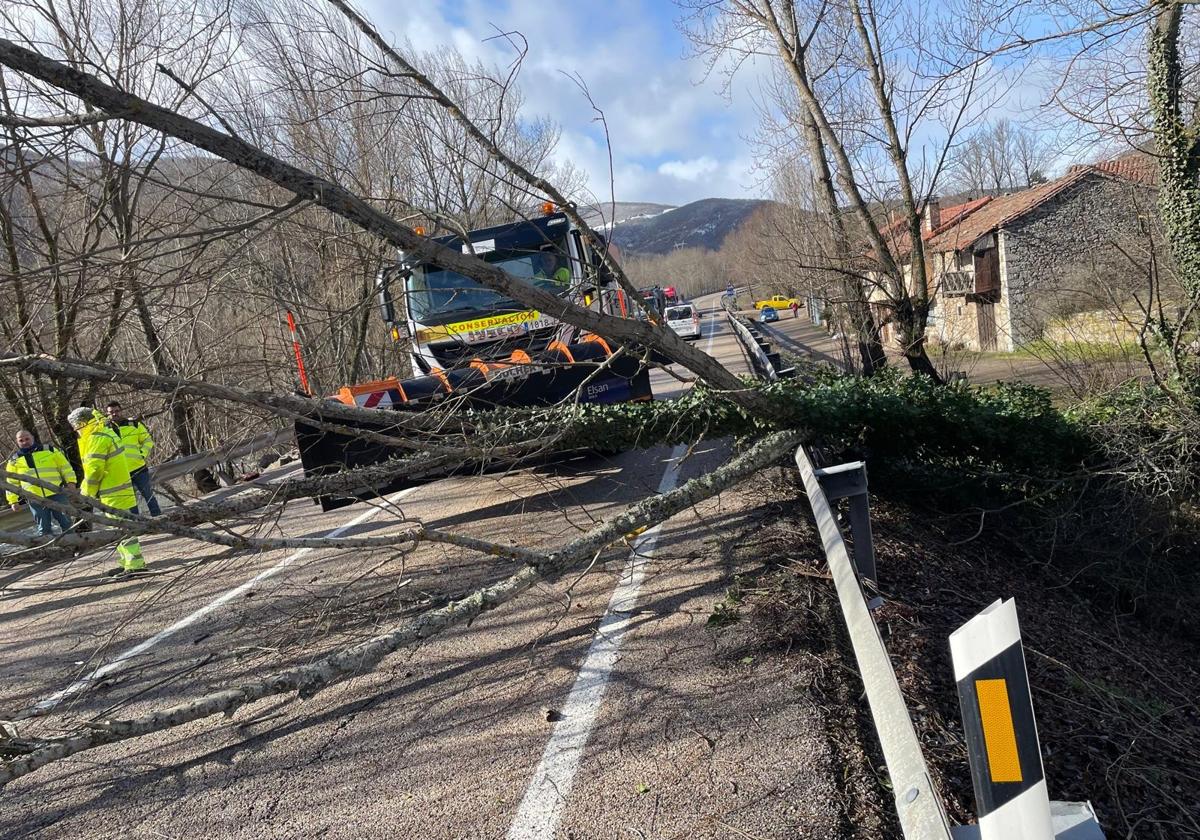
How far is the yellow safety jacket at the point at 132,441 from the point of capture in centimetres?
831

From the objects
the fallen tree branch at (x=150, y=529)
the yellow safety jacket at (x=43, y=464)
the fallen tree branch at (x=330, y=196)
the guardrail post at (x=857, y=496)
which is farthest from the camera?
the yellow safety jacket at (x=43, y=464)

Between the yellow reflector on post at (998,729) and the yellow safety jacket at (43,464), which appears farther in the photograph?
the yellow safety jacket at (43,464)

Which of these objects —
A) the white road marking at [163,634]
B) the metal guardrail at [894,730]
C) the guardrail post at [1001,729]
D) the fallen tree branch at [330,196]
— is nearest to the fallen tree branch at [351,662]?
the white road marking at [163,634]

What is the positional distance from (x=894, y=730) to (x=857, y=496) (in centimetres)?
256

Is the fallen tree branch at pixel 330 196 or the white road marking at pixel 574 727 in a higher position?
the fallen tree branch at pixel 330 196

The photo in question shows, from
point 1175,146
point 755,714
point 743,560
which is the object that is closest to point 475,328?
point 743,560

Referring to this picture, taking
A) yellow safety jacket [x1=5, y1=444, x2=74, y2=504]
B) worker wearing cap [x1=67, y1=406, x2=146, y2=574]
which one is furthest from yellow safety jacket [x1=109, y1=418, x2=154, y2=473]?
yellow safety jacket [x1=5, y1=444, x2=74, y2=504]

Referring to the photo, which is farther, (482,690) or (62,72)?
(482,690)

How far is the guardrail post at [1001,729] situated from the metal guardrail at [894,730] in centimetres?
12

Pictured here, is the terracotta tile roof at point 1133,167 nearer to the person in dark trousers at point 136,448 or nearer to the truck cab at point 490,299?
the truck cab at point 490,299

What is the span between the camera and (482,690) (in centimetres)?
388

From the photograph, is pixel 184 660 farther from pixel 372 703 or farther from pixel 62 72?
pixel 62 72

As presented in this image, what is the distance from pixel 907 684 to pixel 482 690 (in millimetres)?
2078

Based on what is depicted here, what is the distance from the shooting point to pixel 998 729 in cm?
133
